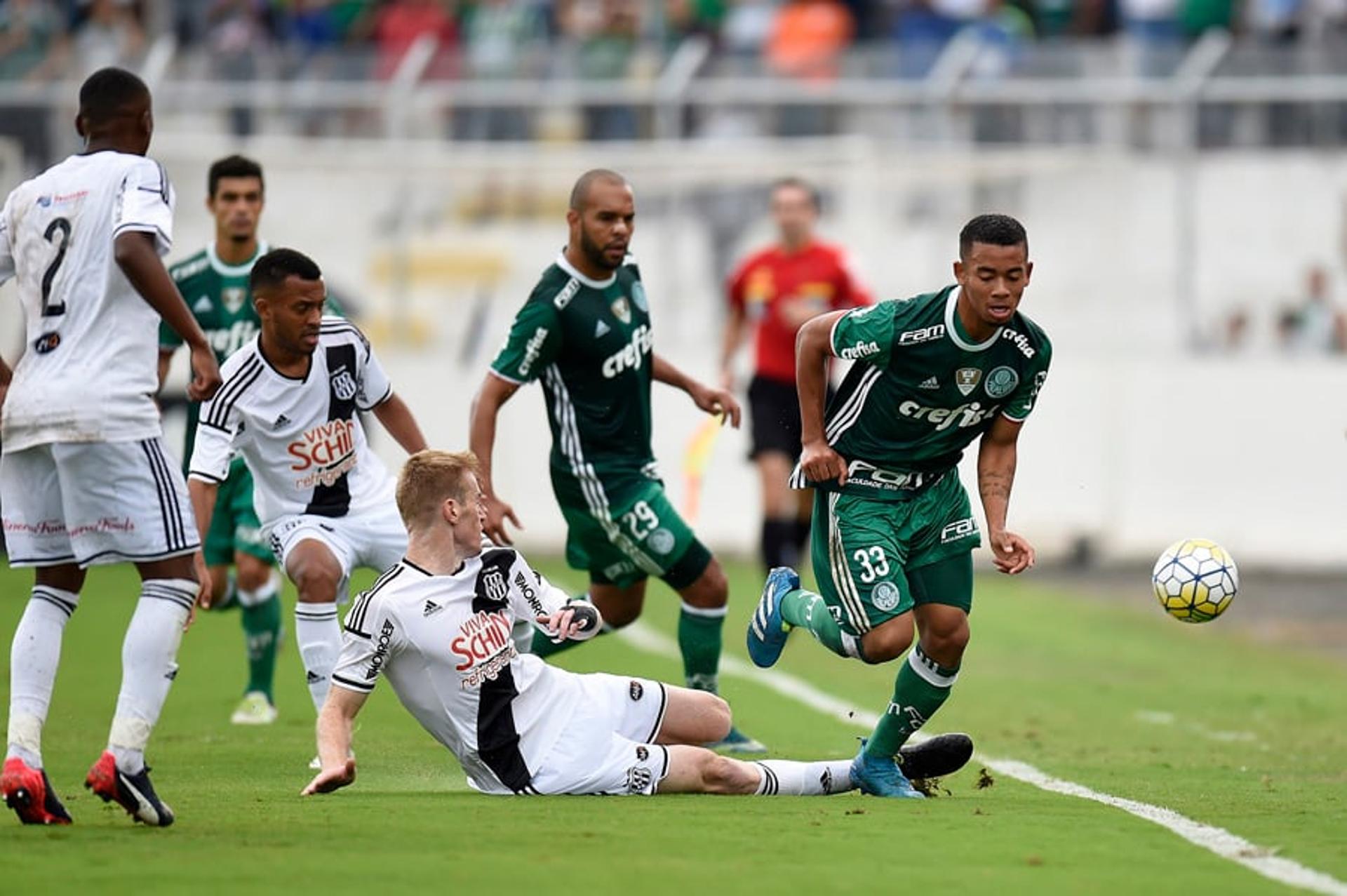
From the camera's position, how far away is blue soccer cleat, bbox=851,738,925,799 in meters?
7.88

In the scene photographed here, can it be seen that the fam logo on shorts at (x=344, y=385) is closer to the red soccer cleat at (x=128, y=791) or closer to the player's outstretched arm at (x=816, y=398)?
the player's outstretched arm at (x=816, y=398)

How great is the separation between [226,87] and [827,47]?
21.3 feet

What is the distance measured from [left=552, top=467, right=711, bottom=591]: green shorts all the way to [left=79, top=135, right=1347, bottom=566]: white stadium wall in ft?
34.0

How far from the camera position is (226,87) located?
20828mm

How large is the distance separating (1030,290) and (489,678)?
1409 cm

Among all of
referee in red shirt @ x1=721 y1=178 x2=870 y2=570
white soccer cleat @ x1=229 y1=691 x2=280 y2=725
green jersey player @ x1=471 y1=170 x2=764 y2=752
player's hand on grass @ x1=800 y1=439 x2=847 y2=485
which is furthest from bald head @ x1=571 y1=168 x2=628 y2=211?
referee in red shirt @ x1=721 y1=178 x2=870 y2=570

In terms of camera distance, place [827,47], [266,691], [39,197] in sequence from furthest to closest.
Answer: [827,47], [266,691], [39,197]

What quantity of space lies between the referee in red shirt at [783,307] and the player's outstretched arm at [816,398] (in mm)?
6191

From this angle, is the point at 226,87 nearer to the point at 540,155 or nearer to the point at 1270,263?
the point at 540,155

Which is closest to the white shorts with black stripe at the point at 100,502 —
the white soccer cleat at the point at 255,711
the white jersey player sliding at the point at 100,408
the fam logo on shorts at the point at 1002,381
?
the white jersey player sliding at the point at 100,408

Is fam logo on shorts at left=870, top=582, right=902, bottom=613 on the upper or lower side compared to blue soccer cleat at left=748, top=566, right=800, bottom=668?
upper

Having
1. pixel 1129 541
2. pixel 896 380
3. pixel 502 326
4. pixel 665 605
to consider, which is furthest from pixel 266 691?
pixel 1129 541

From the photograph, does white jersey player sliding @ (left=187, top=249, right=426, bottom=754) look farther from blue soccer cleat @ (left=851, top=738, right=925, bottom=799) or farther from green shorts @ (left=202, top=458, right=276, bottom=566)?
blue soccer cleat @ (left=851, top=738, right=925, bottom=799)

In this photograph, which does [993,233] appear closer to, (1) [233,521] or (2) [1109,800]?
(2) [1109,800]
